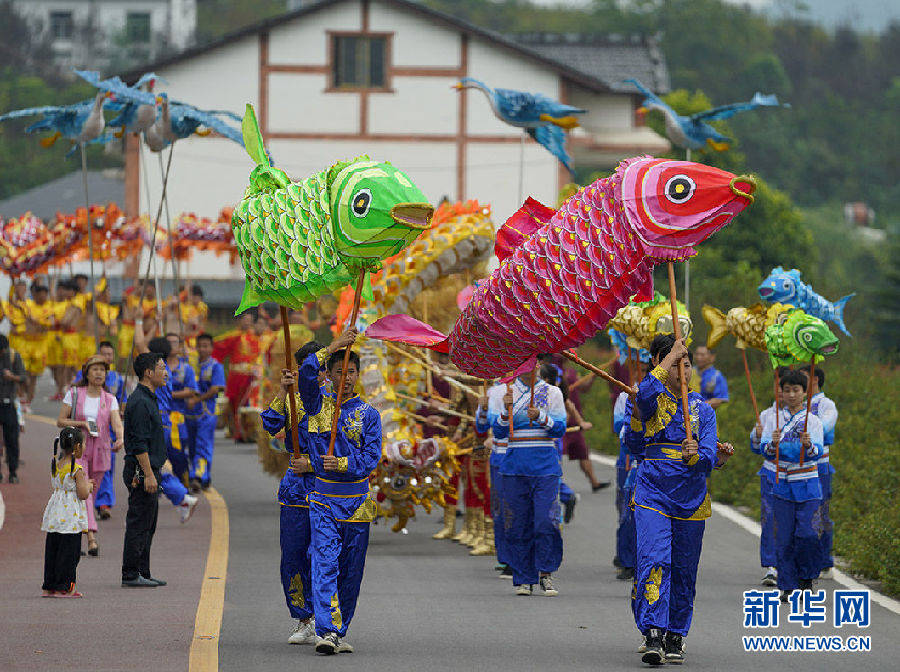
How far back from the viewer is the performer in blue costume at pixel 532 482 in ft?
38.6

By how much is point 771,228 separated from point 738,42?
137 feet

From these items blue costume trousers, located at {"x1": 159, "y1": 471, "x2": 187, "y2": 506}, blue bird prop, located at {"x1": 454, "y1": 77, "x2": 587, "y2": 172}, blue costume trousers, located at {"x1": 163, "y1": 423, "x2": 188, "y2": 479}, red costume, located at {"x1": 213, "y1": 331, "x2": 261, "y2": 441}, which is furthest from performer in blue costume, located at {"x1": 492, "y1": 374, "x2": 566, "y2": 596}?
red costume, located at {"x1": 213, "y1": 331, "x2": 261, "y2": 441}

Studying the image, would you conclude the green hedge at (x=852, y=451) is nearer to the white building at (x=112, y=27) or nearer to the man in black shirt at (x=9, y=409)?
the man in black shirt at (x=9, y=409)

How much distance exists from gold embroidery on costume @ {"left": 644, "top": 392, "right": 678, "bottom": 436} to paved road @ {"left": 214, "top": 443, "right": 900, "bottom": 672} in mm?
1310

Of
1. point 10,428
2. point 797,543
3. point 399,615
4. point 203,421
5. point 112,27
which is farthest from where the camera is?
point 112,27

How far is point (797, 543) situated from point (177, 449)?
701 centimetres

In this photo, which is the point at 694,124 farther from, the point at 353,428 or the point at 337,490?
the point at 337,490

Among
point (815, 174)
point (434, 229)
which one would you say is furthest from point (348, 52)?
point (815, 174)

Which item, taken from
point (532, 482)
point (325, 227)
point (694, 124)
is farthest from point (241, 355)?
point (325, 227)

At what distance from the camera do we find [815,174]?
76.2m

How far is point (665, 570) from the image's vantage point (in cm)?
920

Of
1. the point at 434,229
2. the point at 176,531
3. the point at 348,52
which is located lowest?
the point at 176,531

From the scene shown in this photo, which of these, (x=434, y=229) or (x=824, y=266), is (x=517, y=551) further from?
(x=824, y=266)

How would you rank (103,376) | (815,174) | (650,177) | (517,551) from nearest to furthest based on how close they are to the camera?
1. (650,177)
2. (517,551)
3. (103,376)
4. (815,174)
